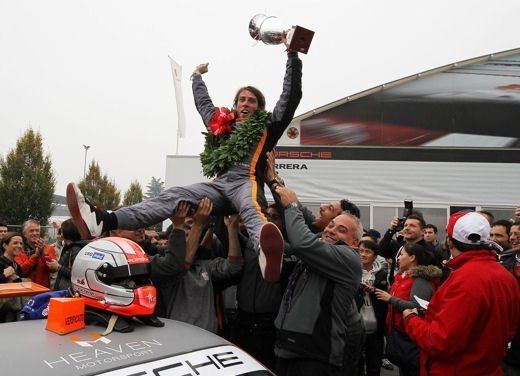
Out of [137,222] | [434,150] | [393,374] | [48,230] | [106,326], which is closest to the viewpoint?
[106,326]

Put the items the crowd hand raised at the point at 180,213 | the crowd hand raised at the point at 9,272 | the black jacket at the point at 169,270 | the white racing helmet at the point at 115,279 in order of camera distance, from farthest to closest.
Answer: the crowd hand raised at the point at 9,272, the crowd hand raised at the point at 180,213, the black jacket at the point at 169,270, the white racing helmet at the point at 115,279

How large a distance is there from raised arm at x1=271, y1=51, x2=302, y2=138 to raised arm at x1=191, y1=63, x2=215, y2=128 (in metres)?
0.79

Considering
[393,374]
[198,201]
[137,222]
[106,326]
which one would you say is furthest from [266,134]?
[393,374]

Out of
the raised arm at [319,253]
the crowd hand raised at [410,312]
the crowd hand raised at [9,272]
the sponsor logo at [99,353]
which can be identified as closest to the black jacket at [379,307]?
the crowd hand raised at [410,312]

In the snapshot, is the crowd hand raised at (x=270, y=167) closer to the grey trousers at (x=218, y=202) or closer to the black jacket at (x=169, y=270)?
the grey trousers at (x=218, y=202)

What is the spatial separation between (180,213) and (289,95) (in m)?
1.29

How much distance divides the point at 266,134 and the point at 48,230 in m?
20.0

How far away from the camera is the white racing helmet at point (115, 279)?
2.39m

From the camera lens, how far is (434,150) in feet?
47.0

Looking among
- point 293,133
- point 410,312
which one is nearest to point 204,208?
point 410,312

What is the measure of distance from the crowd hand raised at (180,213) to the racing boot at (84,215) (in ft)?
1.85

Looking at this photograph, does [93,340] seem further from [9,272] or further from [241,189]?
[9,272]

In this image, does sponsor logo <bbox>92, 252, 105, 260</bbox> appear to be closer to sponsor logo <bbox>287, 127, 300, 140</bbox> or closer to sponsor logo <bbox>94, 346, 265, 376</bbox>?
sponsor logo <bbox>94, 346, 265, 376</bbox>

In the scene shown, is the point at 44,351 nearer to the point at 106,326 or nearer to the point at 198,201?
the point at 106,326
